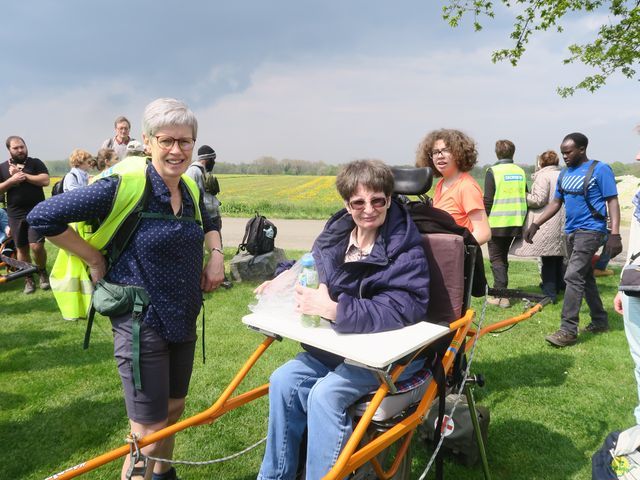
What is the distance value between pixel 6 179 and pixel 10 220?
0.63 meters

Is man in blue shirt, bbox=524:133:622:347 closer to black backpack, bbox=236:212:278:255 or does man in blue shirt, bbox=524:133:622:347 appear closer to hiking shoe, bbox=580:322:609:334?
hiking shoe, bbox=580:322:609:334

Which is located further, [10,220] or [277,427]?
[10,220]

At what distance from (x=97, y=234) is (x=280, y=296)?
3.17ft

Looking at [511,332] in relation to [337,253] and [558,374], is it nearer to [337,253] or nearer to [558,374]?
[558,374]

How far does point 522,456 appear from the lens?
316 cm

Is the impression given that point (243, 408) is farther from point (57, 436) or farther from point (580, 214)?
point (580, 214)

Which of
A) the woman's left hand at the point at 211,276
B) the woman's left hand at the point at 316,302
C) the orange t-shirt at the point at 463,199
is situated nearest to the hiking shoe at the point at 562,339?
the orange t-shirt at the point at 463,199

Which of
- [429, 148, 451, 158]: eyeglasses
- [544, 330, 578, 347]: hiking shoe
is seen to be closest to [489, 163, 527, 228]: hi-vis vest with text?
[544, 330, 578, 347]: hiking shoe

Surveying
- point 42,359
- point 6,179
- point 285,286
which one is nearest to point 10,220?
point 6,179

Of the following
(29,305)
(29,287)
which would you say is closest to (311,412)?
(29,305)

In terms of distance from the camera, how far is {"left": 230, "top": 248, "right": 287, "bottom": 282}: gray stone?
25.0 ft

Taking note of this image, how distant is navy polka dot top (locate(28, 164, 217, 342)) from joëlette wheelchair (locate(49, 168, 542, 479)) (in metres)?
0.43

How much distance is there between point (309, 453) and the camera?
2064mm

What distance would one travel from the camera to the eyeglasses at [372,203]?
Result: 238 centimetres
